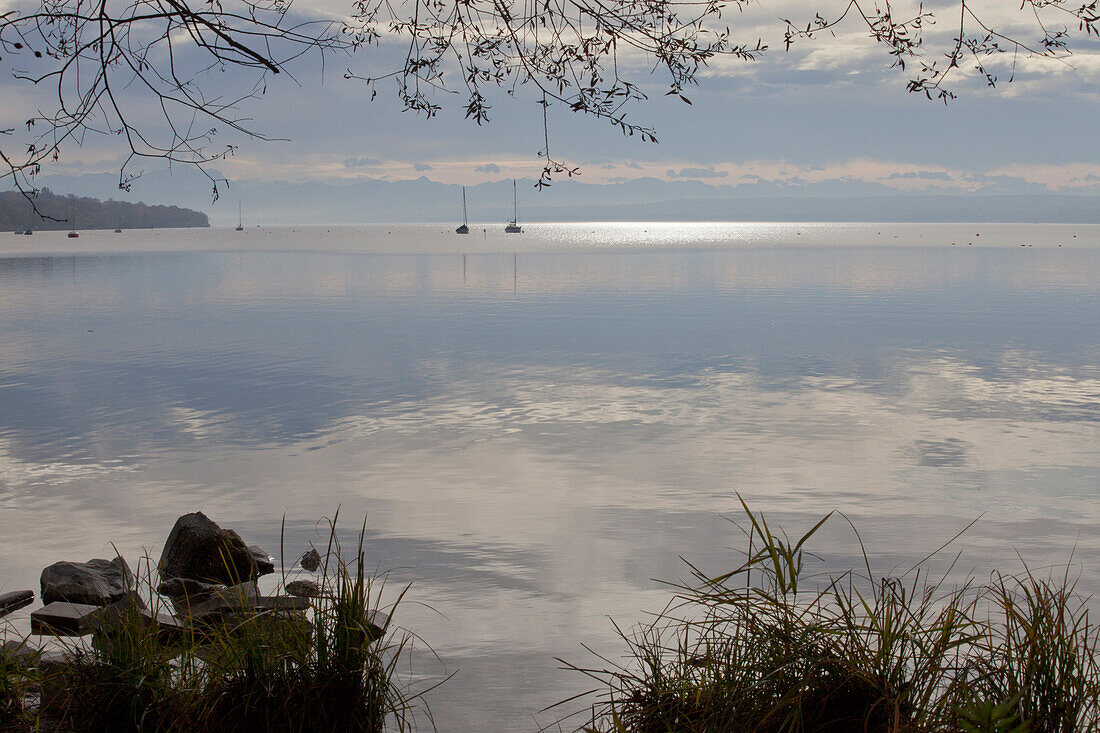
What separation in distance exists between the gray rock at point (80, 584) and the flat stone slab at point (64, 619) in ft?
0.94

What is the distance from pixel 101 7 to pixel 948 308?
36747 millimetres

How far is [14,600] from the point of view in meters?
7.93

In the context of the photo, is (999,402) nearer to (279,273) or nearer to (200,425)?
(200,425)

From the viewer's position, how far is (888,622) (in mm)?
4262

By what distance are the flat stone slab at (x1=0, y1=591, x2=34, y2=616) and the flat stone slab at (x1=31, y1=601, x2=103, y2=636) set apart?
0.65 m

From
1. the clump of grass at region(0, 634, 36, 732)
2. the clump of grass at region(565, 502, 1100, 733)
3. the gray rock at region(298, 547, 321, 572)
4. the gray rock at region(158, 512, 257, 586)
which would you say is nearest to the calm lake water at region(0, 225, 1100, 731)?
the gray rock at region(298, 547, 321, 572)

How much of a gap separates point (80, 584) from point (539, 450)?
22.9 feet

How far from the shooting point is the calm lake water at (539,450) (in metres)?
8.98

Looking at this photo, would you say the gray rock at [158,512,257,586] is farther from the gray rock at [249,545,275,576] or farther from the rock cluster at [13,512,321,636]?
the gray rock at [249,545,275,576]

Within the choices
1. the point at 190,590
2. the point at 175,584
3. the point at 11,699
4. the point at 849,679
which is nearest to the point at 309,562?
the point at 190,590

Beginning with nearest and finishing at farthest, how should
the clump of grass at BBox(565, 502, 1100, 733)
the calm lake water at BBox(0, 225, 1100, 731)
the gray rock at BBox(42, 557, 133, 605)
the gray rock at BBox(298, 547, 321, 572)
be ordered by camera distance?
the clump of grass at BBox(565, 502, 1100, 733), the gray rock at BBox(42, 557, 133, 605), the gray rock at BBox(298, 547, 321, 572), the calm lake water at BBox(0, 225, 1100, 731)

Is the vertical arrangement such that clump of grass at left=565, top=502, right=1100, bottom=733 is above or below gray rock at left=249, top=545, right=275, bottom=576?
above

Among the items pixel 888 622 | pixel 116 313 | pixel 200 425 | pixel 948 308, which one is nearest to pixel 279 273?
pixel 116 313

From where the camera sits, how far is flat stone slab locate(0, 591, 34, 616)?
25.9 ft
